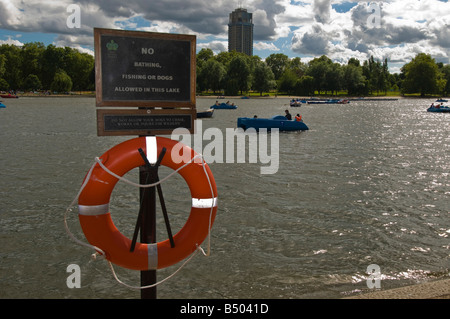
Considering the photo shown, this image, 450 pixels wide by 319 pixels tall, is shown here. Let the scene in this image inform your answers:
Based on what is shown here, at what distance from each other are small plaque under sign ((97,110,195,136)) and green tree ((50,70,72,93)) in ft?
375

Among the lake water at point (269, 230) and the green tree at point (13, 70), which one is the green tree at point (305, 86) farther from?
the lake water at point (269, 230)

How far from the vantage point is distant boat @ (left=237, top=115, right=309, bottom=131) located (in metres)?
29.2

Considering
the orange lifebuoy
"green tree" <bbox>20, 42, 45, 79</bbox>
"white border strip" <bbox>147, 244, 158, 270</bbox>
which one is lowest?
"white border strip" <bbox>147, 244, 158, 270</bbox>

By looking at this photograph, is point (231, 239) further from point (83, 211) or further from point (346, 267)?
point (83, 211)

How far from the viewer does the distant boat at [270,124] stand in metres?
29.2

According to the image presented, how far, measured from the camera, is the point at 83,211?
414 centimetres

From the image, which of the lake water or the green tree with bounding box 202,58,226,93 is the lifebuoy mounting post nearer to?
the lake water

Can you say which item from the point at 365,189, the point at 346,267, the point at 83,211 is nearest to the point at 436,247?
the point at 346,267

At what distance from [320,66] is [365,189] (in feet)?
377

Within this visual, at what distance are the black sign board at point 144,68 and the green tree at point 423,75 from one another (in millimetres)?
139738

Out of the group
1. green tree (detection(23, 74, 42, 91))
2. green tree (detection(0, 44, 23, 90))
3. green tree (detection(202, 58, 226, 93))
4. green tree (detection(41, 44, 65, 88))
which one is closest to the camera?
green tree (detection(23, 74, 42, 91))

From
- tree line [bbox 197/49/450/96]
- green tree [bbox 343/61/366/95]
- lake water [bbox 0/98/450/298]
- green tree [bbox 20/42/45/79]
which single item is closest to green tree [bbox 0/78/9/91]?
green tree [bbox 20/42/45/79]

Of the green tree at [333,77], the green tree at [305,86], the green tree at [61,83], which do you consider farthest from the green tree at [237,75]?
the green tree at [61,83]

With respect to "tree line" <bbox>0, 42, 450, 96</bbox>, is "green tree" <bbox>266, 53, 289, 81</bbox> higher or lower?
higher
